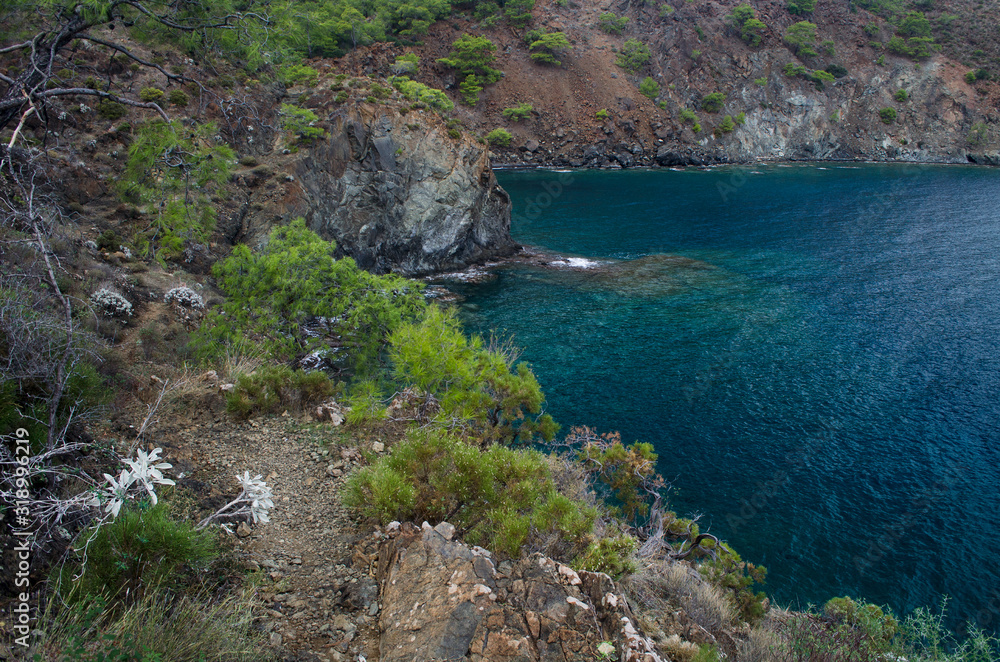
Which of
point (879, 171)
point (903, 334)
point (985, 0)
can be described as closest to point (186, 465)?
point (903, 334)

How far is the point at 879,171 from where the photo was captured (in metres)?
81.8

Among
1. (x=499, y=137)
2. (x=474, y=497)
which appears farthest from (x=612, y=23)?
(x=474, y=497)

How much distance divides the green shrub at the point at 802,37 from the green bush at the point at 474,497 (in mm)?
114273

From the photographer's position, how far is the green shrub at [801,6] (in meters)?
101

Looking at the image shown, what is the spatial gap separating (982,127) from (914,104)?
34.6 ft

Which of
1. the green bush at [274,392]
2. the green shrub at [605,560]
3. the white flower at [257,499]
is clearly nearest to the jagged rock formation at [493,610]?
the green shrub at [605,560]

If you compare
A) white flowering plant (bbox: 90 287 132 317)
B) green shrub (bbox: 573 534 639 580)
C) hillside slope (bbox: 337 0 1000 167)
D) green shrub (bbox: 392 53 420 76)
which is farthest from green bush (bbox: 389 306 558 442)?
hillside slope (bbox: 337 0 1000 167)

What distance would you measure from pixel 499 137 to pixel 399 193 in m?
47.2

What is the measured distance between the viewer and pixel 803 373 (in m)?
26.5

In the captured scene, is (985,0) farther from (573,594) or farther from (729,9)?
(573,594)

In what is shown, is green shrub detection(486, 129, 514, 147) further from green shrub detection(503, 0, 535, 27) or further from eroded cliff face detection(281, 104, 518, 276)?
eroded cliff face detection(281, 104, 518, 276)

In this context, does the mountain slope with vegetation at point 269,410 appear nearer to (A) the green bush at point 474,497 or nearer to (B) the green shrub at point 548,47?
(A) the green bush at point 474,497

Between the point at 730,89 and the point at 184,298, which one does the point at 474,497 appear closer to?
the point at 184,298

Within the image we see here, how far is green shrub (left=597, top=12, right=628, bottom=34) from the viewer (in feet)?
325
